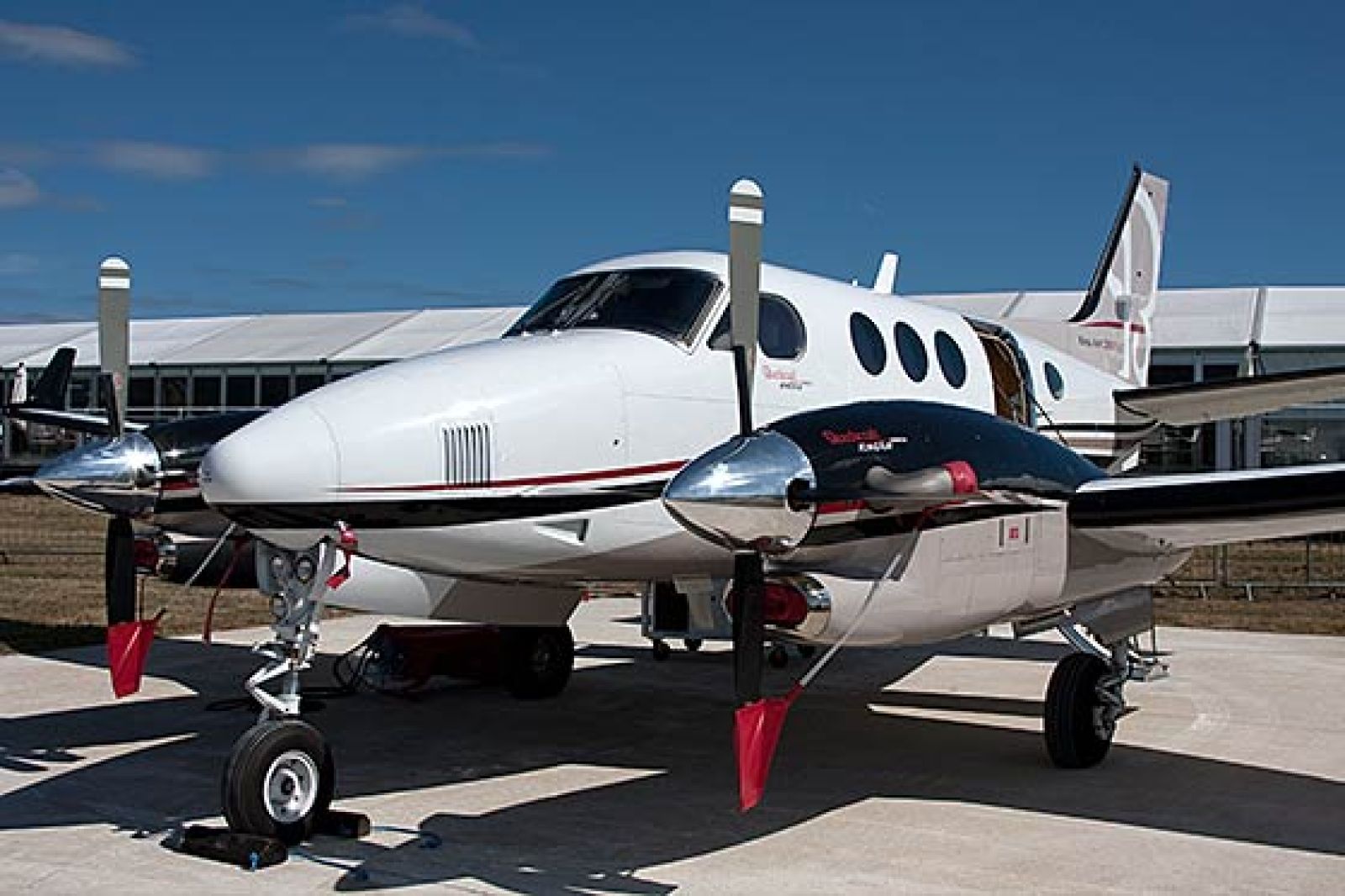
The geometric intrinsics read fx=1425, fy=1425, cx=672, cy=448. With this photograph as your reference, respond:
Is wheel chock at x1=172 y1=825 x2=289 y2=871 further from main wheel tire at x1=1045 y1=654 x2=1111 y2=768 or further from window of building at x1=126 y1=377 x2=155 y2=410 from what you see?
window of building at x1=126 y1=377 x2=155 y2=410

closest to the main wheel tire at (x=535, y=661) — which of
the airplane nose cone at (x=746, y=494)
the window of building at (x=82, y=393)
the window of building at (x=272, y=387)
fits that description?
the airplane nose cone at (x=746, y=494)

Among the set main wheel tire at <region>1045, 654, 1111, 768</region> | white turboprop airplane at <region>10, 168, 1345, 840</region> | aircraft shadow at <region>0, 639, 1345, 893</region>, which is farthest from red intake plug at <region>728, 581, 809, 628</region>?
main wheel tire at <region>1045, 654, 1111, 768</region>

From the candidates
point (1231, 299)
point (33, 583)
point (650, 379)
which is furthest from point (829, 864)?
point (1231, 299)

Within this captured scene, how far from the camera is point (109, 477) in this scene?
8.12 meters

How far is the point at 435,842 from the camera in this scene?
7.11 m

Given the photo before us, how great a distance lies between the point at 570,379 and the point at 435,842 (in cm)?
243

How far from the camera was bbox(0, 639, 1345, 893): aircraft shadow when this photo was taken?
7152mm

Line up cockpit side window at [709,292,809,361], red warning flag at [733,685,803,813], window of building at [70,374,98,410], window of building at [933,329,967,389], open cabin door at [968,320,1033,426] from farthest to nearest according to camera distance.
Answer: window of building at [70,374,98,410], open cabin door at [968,320,1033,426], window of building at [933,329,967,389], cockpit side window at [709,292,809,361], red warning flag at [733,685,803,813]

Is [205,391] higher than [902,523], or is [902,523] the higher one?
[205,391]

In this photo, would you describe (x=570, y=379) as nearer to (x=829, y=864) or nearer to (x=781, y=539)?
(x=781, y=539)

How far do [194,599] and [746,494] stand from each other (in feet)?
47.0

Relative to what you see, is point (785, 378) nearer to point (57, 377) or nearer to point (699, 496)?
point (699, 496)

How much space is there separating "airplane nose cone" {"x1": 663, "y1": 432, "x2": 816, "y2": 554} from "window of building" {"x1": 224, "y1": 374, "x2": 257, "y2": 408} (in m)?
36.7

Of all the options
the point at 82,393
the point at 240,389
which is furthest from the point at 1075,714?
the point at 82,393
